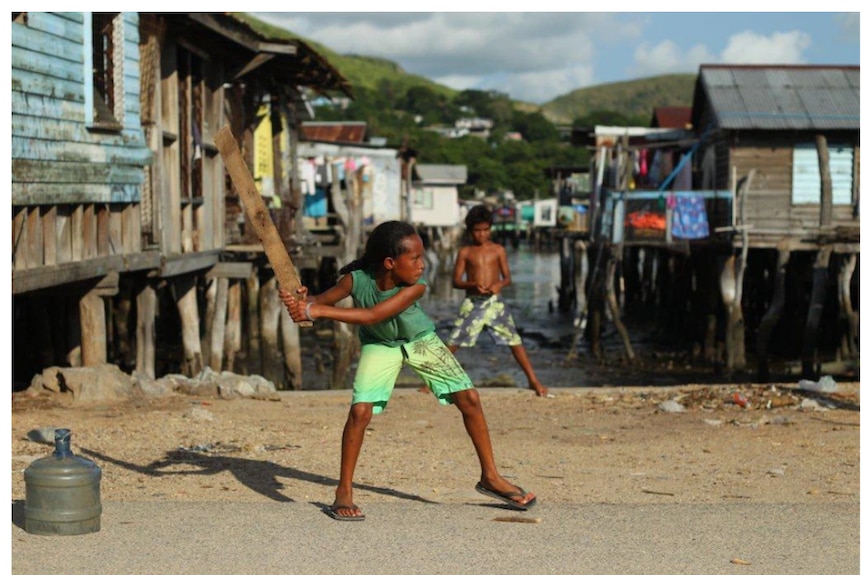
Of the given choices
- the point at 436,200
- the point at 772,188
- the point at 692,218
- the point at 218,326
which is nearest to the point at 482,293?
the point at 218,326

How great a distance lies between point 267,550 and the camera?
535 centimetres

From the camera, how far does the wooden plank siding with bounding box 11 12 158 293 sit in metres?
10.5

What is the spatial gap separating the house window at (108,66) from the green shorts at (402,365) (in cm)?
706

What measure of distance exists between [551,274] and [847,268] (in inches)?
1342

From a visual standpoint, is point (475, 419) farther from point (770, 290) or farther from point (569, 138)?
point (569, 138)

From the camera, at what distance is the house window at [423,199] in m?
59.6

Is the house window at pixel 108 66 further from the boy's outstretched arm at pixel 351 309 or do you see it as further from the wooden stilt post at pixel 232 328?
the boy's outstretched arm at pixel 351 309

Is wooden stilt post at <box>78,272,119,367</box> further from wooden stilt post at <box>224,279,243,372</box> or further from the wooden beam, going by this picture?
wooden stilt post at <box>224,279,243,372</box>

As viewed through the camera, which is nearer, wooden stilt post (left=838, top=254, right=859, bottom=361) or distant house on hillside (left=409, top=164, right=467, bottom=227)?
wooden stilt post (left=838, top=254, right=859, bottom=361)

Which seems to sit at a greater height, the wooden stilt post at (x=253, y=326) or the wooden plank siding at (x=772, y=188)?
the wooden plank siding at (x=772, y=188)

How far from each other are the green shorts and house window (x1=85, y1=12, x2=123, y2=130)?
706 cm

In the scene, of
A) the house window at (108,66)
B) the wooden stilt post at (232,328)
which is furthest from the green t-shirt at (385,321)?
the wooden stilt post at (232,328)

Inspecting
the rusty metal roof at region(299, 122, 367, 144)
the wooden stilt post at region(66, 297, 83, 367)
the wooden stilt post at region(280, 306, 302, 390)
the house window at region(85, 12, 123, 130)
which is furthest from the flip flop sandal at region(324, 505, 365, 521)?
the rusty metal roof at region(299, 122, 367, 144)

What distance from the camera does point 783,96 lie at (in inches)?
915
